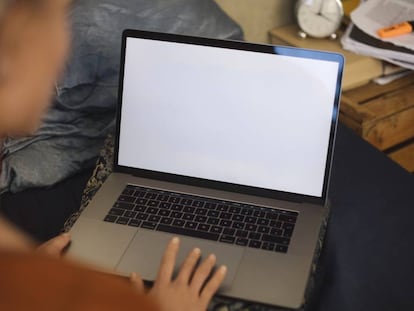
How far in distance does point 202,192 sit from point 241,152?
3.6 inches

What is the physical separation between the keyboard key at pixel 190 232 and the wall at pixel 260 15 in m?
0.85

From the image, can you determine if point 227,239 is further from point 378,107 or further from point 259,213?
point 378,107

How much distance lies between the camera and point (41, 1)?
1.52ft

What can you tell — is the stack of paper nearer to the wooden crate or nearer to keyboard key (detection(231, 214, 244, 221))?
the wooden crate

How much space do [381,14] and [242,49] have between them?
2.36 feet

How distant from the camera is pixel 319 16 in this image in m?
1.68

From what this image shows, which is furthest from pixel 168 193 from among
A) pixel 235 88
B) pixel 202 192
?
pixel 235 88

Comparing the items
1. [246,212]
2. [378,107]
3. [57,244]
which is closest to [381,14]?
[378,107]

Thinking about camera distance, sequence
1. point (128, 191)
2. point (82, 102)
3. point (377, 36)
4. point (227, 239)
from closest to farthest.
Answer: point (227, 239) → point (128, 191) → point (82, 102) → point (377, 36)

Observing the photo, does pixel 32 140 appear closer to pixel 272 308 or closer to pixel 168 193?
pixel 168 193

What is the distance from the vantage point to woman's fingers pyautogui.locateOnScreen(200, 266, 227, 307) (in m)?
0.93

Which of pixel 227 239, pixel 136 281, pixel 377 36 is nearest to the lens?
pixel 136 281

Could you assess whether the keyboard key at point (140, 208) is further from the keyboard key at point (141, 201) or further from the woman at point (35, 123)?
the woman at point (35, 123)

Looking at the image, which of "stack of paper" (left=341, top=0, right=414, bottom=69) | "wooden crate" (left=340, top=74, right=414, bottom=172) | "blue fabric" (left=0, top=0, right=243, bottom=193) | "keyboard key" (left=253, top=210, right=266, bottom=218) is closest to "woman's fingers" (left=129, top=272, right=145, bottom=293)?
"keyboard key" (left=253, top=210, right=266, bottom=218)
